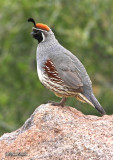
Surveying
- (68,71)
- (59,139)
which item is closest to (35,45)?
(68,71)

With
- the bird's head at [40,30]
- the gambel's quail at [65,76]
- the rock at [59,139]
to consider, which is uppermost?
the bird's head at [40,30]

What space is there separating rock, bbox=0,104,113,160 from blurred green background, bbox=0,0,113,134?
675 cm

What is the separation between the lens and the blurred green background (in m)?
12.7

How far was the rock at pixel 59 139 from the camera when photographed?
4.98 meters

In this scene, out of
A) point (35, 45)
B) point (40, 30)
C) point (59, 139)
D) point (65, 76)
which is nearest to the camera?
point (59, 139)

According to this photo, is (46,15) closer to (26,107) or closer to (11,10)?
(11,10)

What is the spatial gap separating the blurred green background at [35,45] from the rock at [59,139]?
6745 mm

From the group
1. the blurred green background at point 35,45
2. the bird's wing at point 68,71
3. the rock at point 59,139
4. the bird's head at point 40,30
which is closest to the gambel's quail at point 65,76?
the bird's wing at point 68,71

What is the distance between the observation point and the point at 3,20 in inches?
543

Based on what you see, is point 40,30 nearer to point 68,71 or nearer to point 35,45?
point 68,71

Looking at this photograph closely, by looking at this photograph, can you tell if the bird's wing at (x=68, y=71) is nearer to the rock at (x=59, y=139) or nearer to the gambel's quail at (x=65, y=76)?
the gambel's quail at (x=65, y=76)

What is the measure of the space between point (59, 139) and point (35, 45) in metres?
8.20

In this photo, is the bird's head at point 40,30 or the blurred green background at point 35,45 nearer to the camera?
the bird's head at point 40,30

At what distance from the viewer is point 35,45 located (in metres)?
13.2
